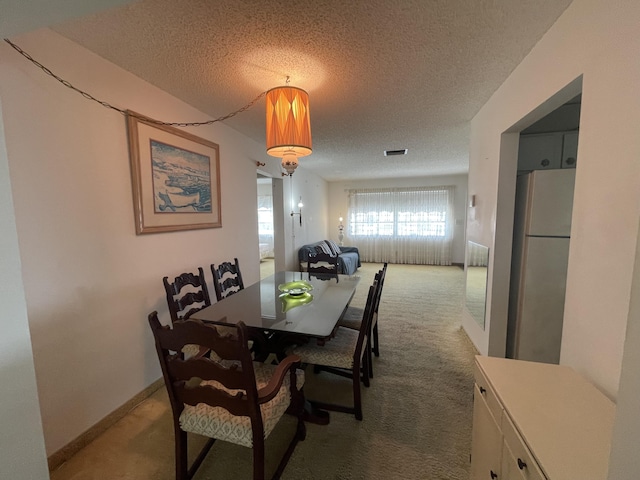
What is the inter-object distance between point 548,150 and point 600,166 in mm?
1653

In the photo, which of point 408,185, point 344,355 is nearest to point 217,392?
point 344,355

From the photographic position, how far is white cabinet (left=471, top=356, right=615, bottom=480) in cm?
72

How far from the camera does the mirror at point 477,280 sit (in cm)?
243

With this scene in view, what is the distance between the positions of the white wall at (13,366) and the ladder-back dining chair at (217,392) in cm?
37

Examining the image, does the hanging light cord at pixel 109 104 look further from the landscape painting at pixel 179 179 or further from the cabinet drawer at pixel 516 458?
the cabinet drawer at pixel 516 458

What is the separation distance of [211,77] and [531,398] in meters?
2.59

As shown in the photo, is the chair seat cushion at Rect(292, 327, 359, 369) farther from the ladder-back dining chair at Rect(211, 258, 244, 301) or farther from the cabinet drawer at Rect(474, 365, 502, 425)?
the ladder-back dining chair at Rect(211, 258, 244, 301)

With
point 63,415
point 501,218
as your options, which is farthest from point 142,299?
point 501,218

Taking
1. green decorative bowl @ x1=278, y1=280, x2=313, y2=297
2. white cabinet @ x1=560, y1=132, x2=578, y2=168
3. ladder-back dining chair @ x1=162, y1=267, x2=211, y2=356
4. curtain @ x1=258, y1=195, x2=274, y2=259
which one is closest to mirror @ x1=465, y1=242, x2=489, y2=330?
white cabinet @ x1=560, y1=132, x2=578, y2=168

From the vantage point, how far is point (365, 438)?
62.1 inches

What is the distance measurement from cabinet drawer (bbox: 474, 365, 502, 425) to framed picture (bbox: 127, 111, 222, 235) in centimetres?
230

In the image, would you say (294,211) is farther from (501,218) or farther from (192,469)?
(192,469)

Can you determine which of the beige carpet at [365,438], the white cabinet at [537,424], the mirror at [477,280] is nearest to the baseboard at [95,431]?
the beige carpet at [365,438]

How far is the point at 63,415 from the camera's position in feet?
4.83
